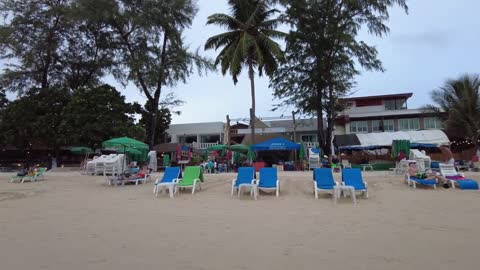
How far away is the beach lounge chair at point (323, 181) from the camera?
10.3 metres

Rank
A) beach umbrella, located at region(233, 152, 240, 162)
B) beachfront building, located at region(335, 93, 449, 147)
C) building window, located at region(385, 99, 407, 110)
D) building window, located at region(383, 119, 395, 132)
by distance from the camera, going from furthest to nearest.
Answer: building window, located at region(385, 99, 407, 110)
building window, located at region(383, 119, 395, 132)
beachfront building, located at region(335, 93, 449, 147)
beach umbrella, located at region(233, 152, 240, 162)

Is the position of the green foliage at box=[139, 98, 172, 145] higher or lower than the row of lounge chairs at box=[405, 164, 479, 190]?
higher

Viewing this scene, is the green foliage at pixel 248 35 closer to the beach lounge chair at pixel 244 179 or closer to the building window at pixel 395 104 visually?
the beach lounge chair at pixel 244 179

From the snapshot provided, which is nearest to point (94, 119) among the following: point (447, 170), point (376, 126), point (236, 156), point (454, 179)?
point (236, 156)

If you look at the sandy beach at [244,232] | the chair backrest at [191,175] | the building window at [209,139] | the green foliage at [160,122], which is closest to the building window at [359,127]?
the building window at [209,139]

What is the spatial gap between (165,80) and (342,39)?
554 inches

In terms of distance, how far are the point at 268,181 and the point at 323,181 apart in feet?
5.45

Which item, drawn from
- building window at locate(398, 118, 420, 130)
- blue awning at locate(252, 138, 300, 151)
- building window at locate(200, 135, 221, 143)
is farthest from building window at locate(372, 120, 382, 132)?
blue awning at locate(252, 138, 300, 151)

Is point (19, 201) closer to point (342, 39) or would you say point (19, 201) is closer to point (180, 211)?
point (180, 211)

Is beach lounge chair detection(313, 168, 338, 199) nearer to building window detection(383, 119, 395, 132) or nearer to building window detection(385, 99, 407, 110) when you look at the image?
building window detection(383, 119, 395, 132)

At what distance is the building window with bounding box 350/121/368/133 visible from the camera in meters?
35.1

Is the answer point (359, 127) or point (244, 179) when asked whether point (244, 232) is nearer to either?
point (244, 179)

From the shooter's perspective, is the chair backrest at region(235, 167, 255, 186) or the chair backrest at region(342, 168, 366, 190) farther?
the chair backrest at region(235, 167, 255, 186)

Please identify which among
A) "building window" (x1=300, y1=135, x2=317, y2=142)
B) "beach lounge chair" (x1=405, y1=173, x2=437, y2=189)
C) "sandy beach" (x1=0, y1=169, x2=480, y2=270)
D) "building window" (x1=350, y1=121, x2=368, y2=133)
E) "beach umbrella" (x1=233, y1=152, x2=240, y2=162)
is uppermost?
"building window" (x1=350, y1=121, x2=368, y2=133)
